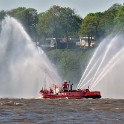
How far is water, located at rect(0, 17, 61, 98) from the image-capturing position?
4724 inches

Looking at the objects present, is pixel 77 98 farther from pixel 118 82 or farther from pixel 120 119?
pixel 120 119

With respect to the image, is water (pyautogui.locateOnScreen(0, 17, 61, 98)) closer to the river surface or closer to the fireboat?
the fireboat

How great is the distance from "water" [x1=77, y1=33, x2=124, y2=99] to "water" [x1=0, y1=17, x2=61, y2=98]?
800 centimetres

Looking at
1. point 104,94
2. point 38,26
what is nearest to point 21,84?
point 104,94

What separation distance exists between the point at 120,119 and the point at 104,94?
58.8 m

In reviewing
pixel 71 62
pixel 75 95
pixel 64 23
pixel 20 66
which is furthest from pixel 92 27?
pixel 75 95

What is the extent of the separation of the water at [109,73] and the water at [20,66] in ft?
26.3

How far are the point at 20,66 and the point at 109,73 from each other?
74.1 ft

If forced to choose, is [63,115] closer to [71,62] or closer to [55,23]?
[71,62]

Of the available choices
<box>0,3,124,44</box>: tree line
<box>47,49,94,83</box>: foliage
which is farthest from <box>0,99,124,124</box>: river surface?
<box>0,3,124,44</box>: tree line

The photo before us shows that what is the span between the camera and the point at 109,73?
120 m

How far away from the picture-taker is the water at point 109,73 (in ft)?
357

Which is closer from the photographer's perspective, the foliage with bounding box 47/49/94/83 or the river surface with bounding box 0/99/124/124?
the river surface with bounding box 0/99/124/124

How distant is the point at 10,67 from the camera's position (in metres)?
145
